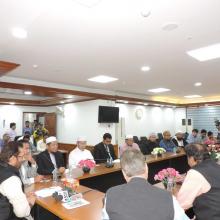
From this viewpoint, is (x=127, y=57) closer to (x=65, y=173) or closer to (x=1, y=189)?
(x=65, y=173)

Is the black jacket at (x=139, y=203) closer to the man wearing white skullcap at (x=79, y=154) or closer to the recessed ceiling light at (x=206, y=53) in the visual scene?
the recessed ceiling light at (x=206, y=53)

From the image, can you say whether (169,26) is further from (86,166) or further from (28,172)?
(28,172)

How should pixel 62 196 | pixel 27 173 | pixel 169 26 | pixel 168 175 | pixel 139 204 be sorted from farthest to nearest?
1. pixel 27 173
2. pixel 169 26
3. pixel 168 175
4. pixel 62 196
5. pixel 139 204

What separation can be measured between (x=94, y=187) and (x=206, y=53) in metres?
3.01

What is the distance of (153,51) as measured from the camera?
3676 millimetres

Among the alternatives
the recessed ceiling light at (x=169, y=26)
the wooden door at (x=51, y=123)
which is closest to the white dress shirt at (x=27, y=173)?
the recessed ceiling light at (x=169, y=26)

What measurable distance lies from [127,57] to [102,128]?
404cm

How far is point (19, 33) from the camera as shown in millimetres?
2941

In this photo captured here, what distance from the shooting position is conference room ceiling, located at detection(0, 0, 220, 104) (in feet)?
7.53

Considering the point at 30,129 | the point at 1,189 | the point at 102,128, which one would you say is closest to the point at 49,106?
the point at 30,129

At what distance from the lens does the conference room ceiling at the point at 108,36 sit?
2.29 metres

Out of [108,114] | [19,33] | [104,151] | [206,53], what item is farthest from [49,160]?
[108,114]

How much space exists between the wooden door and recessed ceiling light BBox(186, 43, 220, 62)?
22.4ft

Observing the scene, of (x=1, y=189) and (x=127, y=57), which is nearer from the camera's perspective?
(x=1, y=189)
